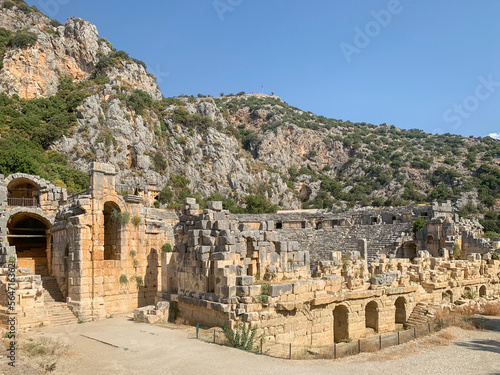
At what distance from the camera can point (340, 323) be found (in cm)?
1451

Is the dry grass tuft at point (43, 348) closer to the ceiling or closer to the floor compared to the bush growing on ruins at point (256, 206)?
closer to the floor

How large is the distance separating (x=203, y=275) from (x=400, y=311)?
8653mm

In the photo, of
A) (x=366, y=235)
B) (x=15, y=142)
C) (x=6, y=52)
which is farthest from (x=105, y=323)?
(x=6, y=52)

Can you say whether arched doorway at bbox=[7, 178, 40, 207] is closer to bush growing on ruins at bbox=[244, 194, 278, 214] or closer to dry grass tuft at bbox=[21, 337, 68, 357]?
dry grass tuft at bbox=[21, 337, 68, 357]

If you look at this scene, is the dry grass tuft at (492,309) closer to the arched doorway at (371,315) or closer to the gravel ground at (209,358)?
the gravel ground at (209,358)

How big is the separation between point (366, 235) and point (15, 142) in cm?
3507

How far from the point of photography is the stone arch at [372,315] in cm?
1530

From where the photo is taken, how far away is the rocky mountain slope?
4675 cm

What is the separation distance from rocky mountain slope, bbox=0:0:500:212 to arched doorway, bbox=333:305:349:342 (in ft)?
92.4

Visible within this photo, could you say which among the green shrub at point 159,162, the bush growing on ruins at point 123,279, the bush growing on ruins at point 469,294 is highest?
the green shrub at point 159,162

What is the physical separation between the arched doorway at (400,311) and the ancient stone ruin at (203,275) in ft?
0.14

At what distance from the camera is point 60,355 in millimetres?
9844


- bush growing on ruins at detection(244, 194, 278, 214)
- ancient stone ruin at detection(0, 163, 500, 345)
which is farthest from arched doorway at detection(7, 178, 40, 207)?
bush growing on ruins at detection(244, 194, 278, 214)

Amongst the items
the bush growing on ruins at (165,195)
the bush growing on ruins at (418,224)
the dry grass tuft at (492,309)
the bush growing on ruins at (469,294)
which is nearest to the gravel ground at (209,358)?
the dry grass tuft at (492,309)
